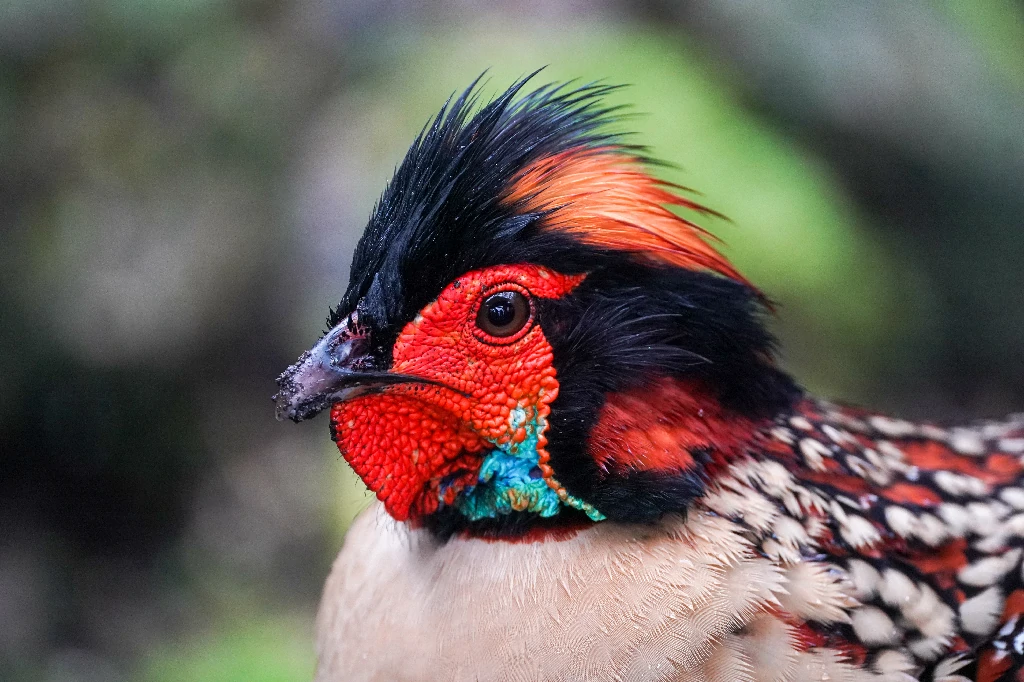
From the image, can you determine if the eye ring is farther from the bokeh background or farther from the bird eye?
the bokeh background

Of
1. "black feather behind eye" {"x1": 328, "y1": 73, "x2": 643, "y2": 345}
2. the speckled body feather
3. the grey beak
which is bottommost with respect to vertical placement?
the speckled body feather

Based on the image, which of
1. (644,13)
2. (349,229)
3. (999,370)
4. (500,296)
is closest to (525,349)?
(500,296)

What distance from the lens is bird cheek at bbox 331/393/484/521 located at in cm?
164

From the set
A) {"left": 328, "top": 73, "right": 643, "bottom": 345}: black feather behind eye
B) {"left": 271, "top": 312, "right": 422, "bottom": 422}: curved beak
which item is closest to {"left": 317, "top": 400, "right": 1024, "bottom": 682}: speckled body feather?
{"left": 271, "top": 312, "right": 422, "bottom": 422}: curved beak

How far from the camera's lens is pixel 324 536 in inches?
163

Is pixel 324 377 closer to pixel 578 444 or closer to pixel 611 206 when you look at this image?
pixel 578 444

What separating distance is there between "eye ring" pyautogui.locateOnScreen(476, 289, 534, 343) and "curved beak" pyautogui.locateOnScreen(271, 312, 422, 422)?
15 cm

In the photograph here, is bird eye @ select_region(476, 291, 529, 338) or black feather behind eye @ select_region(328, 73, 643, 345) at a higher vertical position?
black feather behind eye @ select_region(328, 73, 643, 345)

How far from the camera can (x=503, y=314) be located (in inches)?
62.8

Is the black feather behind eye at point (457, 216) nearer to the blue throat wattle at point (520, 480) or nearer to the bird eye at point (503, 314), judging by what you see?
the bird eye at point (503, 314)

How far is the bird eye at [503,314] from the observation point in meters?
1.59

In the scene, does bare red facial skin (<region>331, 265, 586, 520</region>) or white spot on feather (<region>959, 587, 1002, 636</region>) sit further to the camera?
white spot on feather (<region>959, 587, 1002, 636</region>)

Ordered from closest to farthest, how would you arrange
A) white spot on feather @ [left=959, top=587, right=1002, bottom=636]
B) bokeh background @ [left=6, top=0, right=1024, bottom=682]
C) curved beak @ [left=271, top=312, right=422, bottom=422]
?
1. curved beak @ [left=271, top=312, right=422, bottom=422]
2. white spot on feather @ [left=959, top=587, right=1002, bottom=636]
3. bokeh background @ [left=6, top=0, right=1024, bottom=682]

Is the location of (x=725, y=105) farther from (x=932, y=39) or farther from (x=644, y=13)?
(x=932, y=39)
